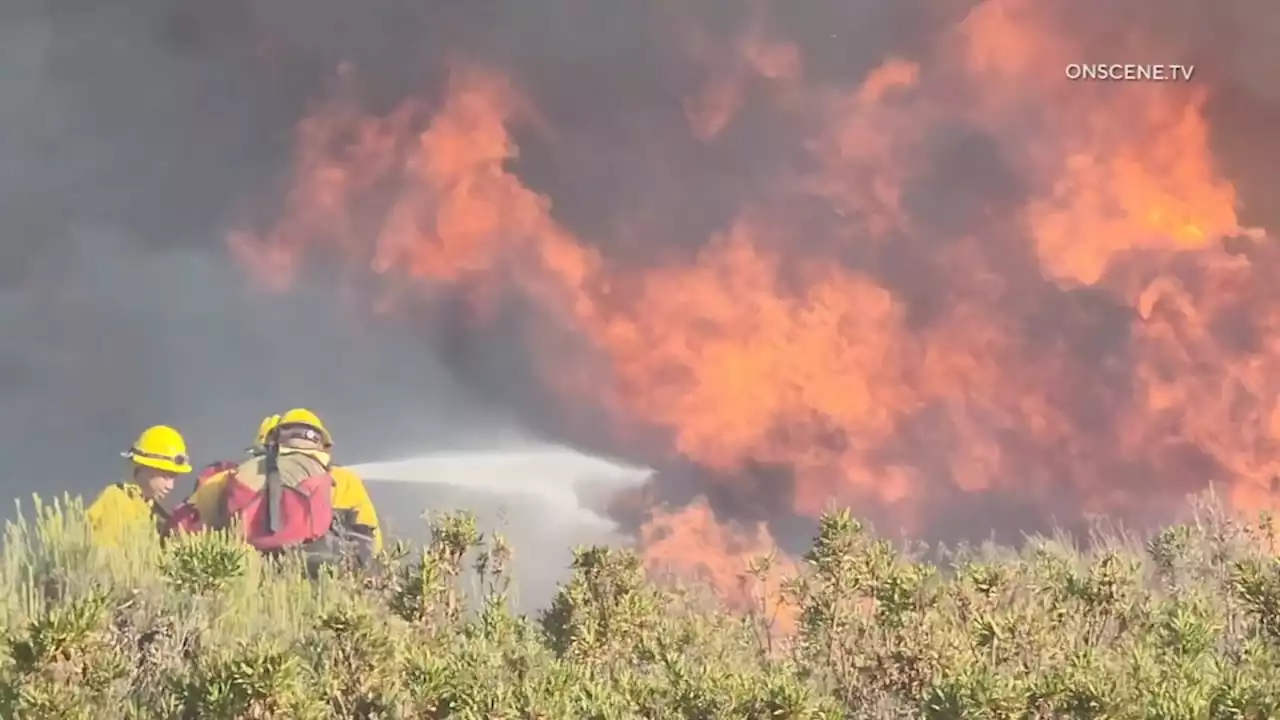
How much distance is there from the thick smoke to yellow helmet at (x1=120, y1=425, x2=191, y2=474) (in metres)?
0.06

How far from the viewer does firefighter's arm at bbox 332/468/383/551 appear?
431 cm

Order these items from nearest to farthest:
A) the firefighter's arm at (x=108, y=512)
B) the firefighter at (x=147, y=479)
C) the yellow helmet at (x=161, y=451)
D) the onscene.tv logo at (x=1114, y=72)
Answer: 1. the firefighter's arm at (x=108, y=512)
2. the firefighter at (x=147, y=479)
3. the yellow helmet at (x=161, y=451)
4. the onscene.tv logo at (x=1114, y=72)

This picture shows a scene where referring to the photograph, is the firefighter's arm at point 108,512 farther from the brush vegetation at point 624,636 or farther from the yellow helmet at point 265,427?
the yellow helmet at point 265,427

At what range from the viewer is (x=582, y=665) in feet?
10.7

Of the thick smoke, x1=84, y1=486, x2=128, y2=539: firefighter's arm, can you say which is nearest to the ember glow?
the thick smoke

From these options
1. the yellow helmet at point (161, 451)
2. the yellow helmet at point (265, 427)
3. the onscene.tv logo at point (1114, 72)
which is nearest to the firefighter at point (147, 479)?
the yellow helmet at point (161, 451)

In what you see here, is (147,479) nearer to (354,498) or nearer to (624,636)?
(354,498)

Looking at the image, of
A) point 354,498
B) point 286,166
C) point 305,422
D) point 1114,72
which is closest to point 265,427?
point 305,422

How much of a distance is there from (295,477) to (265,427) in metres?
0.22

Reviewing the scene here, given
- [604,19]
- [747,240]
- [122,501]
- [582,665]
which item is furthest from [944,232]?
[122,501]

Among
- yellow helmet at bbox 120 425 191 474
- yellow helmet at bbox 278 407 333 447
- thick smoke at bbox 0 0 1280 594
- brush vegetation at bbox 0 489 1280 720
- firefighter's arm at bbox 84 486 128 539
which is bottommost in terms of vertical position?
brush vegetation at bbox 0 489 1280 720

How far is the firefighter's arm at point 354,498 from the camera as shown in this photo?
4.31 metres

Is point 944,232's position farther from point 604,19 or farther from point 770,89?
point 604,19

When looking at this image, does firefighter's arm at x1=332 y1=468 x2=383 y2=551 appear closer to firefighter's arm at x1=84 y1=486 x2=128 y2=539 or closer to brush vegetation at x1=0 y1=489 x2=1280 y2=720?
brush vegetation at x1=0 y1=489 x2=1280 y2=720
